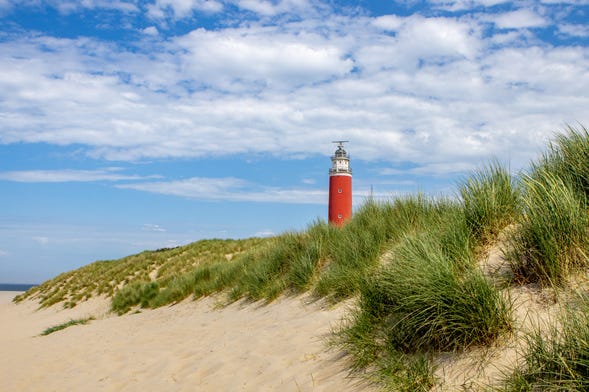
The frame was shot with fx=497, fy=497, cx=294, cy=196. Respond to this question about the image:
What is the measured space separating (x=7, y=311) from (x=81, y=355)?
67.1ft

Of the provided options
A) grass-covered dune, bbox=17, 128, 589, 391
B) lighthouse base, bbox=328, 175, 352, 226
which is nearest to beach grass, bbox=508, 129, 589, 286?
grass-covered dune, bbox=17, 128, 589, 391

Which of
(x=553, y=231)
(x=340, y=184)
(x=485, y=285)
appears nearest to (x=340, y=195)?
(x=340, y=184)

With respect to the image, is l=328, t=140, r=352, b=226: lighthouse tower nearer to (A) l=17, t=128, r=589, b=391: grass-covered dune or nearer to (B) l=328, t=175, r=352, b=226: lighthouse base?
(B) l=328, t=175, r=352, b=226: lighthouse base

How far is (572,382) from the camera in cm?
310

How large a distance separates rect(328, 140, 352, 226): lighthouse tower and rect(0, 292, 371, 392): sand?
47.1 feet

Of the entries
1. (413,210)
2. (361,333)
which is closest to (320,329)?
(361,333)

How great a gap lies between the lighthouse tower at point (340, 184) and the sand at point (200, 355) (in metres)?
14.3

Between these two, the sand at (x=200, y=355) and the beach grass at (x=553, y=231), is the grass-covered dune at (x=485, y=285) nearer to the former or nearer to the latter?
the beach grass at (x=553, y=231)

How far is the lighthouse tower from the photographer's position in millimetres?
25875

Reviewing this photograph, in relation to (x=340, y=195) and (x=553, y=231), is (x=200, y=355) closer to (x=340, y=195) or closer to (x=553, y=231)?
(x=553, y=231)

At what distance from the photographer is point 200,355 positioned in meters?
6.98

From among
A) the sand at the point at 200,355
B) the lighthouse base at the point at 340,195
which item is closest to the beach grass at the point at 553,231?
the sand at the point at 200,355

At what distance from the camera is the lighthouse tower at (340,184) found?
2588 cm

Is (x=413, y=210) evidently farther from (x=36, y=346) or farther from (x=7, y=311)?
(x=7, y=311)
